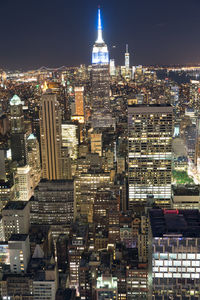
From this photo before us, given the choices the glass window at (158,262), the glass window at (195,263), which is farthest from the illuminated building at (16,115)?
the glass window at (195,263)

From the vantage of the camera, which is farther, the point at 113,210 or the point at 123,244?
the point at 113,210

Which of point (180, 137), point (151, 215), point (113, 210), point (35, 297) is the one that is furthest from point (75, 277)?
point (180, 137)

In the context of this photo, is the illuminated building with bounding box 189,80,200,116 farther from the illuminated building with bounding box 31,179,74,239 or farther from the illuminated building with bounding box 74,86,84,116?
the illuminated building with bounding box 31,179,74,239

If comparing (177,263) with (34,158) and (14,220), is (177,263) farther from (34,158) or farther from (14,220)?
(34,158)

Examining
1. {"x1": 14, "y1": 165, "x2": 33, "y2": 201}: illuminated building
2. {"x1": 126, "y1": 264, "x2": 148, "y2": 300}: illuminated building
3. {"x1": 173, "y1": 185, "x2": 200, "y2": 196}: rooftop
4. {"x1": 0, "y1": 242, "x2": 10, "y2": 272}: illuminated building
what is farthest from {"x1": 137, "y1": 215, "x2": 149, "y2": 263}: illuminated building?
{"x1": 14, "y1": 165, "x2": 33, "y2": 201}: illuminated building

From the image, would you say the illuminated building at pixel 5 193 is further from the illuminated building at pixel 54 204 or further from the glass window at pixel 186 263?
the glass window at pixel 186 263

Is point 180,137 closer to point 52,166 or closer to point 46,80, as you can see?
point 52,166
